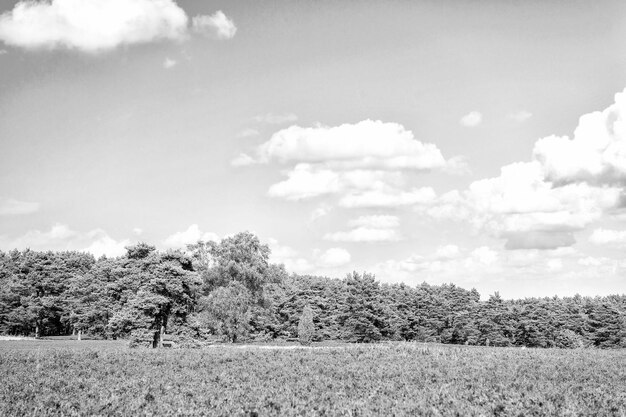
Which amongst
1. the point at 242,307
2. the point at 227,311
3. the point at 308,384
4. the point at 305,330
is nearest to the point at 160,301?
the point at 227,311

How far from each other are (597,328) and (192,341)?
3448 inches

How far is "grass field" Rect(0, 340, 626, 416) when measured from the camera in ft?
39.7

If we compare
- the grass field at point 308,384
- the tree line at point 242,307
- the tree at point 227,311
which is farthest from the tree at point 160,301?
the grass field at point 308,384

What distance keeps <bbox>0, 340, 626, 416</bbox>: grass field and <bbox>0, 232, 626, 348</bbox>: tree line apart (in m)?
25.3

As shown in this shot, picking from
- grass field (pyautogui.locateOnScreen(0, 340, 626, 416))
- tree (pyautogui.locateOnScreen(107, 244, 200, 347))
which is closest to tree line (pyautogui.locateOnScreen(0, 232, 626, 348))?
tree (pyautogui.locateOnScreen(107, 244, 200, 347))

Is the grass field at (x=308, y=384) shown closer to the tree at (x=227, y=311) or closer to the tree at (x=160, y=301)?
the tree at (x=160, y=301)

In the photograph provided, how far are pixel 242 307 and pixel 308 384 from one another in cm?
4709

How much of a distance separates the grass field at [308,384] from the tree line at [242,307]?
996 inches

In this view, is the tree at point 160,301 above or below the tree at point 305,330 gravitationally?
above

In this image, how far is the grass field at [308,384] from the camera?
39.7ft

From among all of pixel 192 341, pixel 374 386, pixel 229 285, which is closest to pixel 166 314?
pixel 192 341

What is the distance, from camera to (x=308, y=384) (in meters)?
15.4

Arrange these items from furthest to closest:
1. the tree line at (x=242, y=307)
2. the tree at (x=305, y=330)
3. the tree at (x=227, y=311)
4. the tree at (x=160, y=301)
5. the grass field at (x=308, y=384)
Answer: the tree at (x=305, y=330), the tree at (x=227, y=311), the tree line at (x=242, y=307), the tree at (x=160, y=301), the grass field at (x=308, y=384)

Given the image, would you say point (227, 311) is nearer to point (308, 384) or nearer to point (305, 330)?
point (305, 330)
